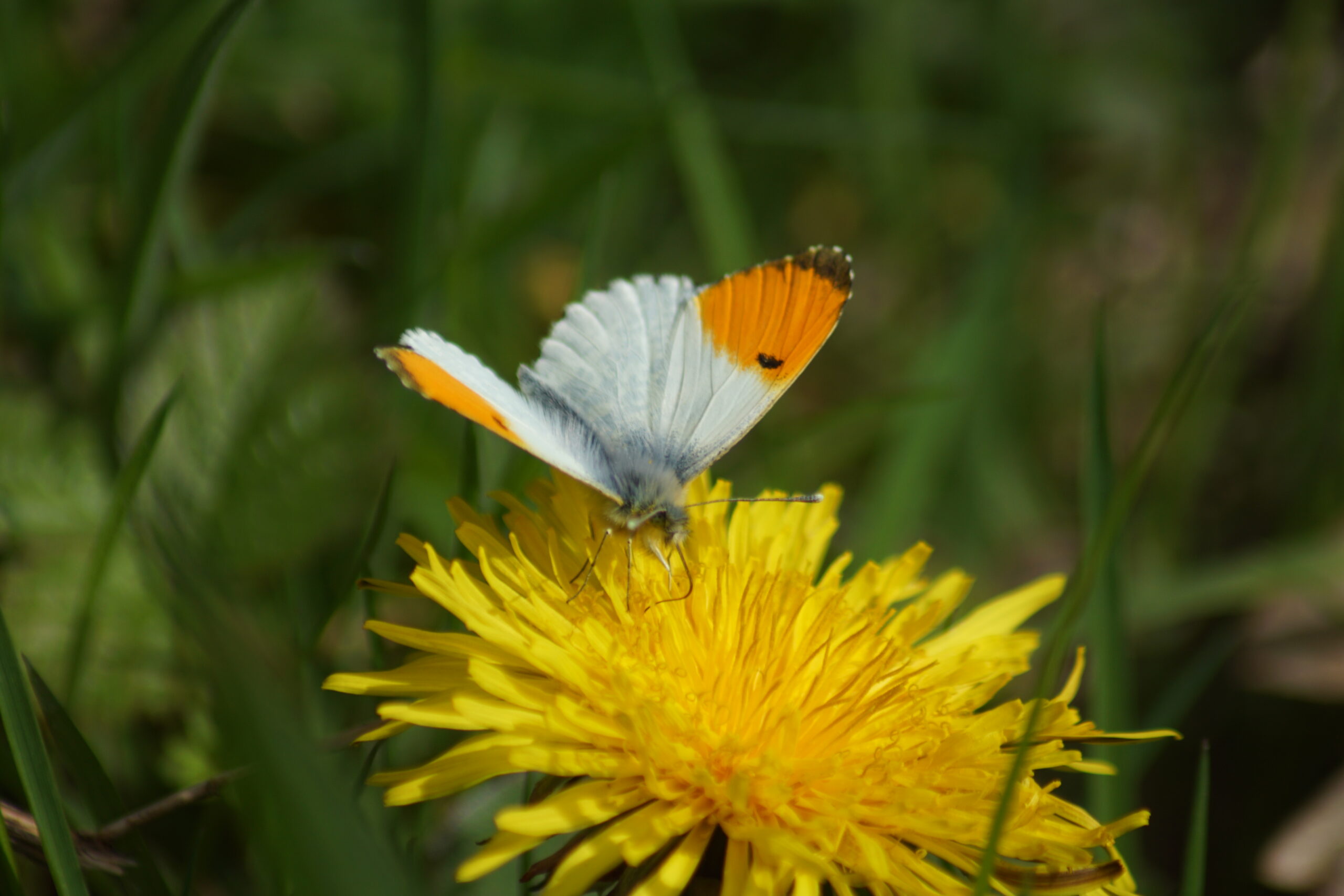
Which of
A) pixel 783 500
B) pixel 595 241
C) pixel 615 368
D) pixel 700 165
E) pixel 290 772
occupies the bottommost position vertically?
pixel 290 772

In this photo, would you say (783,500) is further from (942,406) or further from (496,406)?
(942,406)

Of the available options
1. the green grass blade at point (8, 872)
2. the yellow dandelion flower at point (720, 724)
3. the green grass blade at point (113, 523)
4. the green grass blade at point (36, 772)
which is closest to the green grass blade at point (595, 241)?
the yellow dandelion flower at point (720, 724)

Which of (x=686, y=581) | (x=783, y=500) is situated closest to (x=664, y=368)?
(x=783, y=500)

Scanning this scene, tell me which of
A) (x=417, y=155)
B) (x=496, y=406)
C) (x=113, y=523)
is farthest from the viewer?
(x=417, y=155)

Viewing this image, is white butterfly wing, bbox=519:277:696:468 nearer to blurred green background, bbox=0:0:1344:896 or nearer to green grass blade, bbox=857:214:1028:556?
blurred green background, bbox=0:0:1344:896

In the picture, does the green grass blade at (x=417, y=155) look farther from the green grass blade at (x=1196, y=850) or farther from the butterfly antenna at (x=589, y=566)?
the green grass blade at (x=1196, y=850)

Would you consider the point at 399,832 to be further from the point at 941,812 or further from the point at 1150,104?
the point at 1150,104

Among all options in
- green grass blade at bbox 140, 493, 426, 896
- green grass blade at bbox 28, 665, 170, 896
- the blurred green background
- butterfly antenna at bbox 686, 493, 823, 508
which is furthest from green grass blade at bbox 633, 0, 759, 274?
green grass blade at bbox 140, 493, 426, 896
